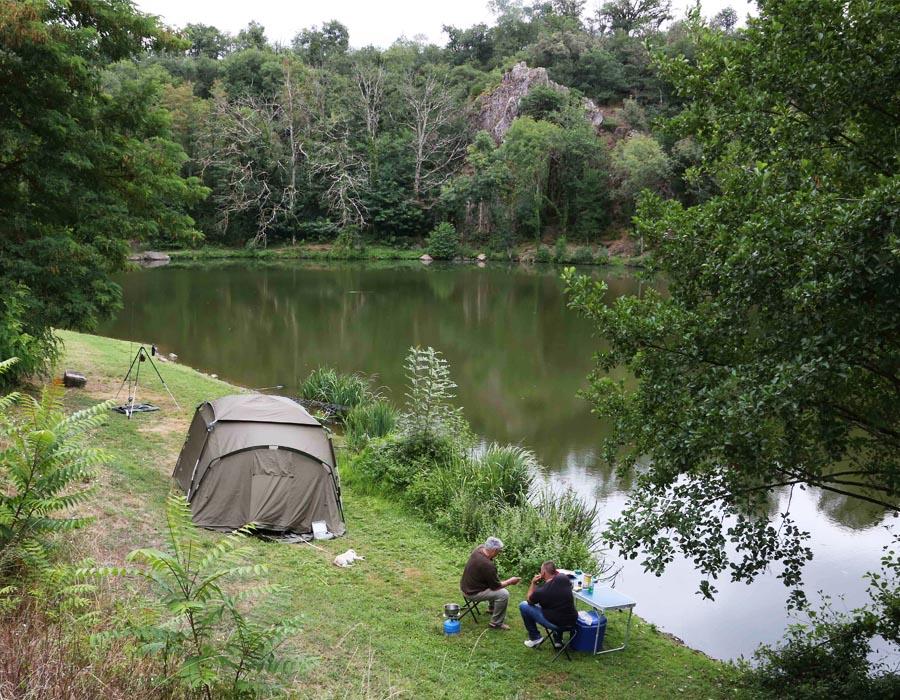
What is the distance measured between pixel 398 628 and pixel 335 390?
10.3m

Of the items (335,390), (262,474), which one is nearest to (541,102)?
(335,390)

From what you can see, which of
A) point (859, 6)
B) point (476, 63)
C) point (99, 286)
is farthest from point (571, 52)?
point (859, 6)

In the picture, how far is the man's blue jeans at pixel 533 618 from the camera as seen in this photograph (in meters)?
7.75

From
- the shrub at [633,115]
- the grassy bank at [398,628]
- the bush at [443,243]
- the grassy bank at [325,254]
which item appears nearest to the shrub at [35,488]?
the grassy bank at [398,628]

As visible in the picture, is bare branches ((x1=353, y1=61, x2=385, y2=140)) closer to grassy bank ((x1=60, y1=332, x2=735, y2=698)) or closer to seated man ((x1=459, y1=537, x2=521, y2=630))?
grassy bank ((x1=60, y1=332, x2=735, y2=698))

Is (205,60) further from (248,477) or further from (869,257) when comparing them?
(869,257)

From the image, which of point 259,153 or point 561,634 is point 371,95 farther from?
point 561,634

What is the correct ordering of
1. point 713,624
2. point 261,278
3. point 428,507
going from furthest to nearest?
point 261,278 < point 428,507 < point 713,624

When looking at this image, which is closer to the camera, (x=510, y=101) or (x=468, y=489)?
(x=468, y=489)

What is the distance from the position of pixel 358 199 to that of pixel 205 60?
26.0 metres

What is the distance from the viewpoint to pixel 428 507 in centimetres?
1147

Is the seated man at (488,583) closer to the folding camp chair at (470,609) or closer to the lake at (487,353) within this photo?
the folding camp chair at (470,609)

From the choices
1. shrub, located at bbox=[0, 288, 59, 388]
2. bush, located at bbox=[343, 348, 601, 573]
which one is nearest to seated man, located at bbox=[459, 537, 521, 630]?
bush, located at bbox=[343, 348, 601, 573]

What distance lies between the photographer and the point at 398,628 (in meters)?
7.76
